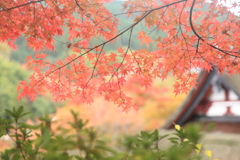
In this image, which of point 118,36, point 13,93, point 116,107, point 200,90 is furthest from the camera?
point 13,93

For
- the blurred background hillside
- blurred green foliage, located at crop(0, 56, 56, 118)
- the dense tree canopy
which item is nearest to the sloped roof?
the blurred background hillside

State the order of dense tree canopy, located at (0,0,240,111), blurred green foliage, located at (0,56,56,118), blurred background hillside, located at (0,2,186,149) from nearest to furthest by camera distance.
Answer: dense tree canopy, located at (0,0,240,111) → blurred background hillside, located at (0,2,186,149) → blurred green foliage, located at (0,56,56,118)

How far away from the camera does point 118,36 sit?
2.52 metres

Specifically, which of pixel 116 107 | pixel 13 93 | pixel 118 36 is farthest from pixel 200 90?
pixel 13 93

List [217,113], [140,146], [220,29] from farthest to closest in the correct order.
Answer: [217,113], [220,29], [140,146]

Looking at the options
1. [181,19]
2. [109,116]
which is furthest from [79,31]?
[109,116]

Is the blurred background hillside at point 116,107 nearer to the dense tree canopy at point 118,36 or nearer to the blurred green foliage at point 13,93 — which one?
the blurred green foliage at point 13,93

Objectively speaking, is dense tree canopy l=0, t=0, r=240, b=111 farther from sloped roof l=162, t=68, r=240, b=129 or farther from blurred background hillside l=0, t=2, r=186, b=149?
blurred background hillside l=0, t=2, r=186, b=149

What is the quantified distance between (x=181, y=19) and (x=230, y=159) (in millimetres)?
2296

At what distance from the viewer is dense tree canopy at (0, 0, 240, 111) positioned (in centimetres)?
245

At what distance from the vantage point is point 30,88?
8.70 ft

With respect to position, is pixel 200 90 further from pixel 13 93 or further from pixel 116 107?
pixel 13 93

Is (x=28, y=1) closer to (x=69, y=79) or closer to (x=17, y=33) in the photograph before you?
(x=17, y=33)

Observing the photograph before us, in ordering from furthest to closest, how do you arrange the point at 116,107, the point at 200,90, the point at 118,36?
1. the point at 116,107
2. the point at 200,90
3. the point at 118,36
